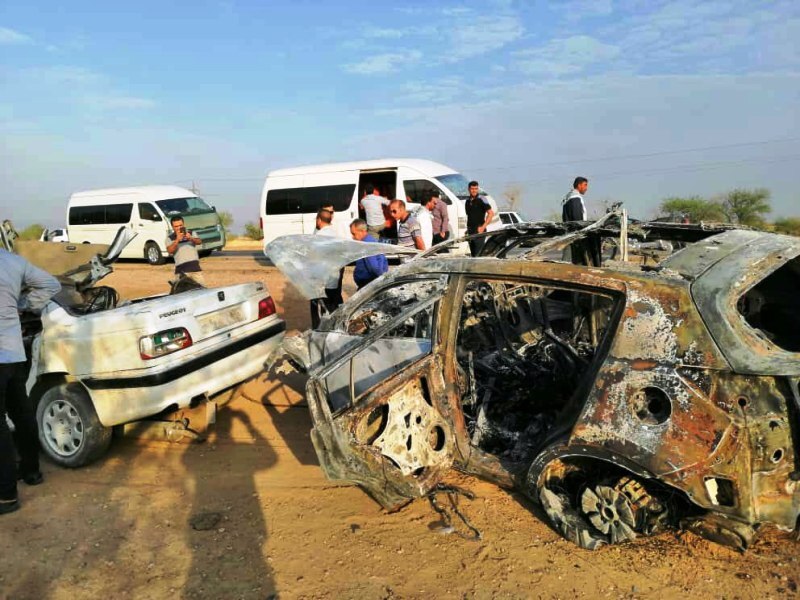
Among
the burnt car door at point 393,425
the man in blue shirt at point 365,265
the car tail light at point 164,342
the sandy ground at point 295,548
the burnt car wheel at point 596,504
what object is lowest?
the sandy ground at point 295,548

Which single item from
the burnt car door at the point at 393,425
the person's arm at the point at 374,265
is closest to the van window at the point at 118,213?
the person's arm at the point at 374,265

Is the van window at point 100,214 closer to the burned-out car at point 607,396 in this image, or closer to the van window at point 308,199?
the van window at point 308,199

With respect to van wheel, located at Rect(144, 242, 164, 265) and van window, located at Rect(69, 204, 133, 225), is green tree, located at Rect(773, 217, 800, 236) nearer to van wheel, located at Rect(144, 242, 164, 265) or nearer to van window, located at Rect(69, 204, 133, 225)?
van wheel, located at Rect(144, 242, 164, 265)

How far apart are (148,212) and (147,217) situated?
0.15 meters

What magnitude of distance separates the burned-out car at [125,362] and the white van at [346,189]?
27.2 feet

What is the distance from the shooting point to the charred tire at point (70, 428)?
4254mm

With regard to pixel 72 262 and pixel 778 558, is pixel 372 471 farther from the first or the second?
pixel 72 262

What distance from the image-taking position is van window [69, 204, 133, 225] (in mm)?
18062

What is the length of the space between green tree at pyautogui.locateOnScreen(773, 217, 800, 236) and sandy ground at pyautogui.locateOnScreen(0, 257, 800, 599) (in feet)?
70.7

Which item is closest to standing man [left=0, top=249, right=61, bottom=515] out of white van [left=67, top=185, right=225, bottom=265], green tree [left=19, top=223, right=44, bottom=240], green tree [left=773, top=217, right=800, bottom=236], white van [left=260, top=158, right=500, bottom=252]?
white van [left=260, top=158, right=500, bottom=252]

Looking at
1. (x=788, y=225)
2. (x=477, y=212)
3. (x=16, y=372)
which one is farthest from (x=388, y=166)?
(x=788, y=225)

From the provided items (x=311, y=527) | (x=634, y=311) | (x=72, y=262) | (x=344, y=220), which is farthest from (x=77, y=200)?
(x=634, y=311)

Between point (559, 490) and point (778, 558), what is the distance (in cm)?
107

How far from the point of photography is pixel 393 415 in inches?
130
